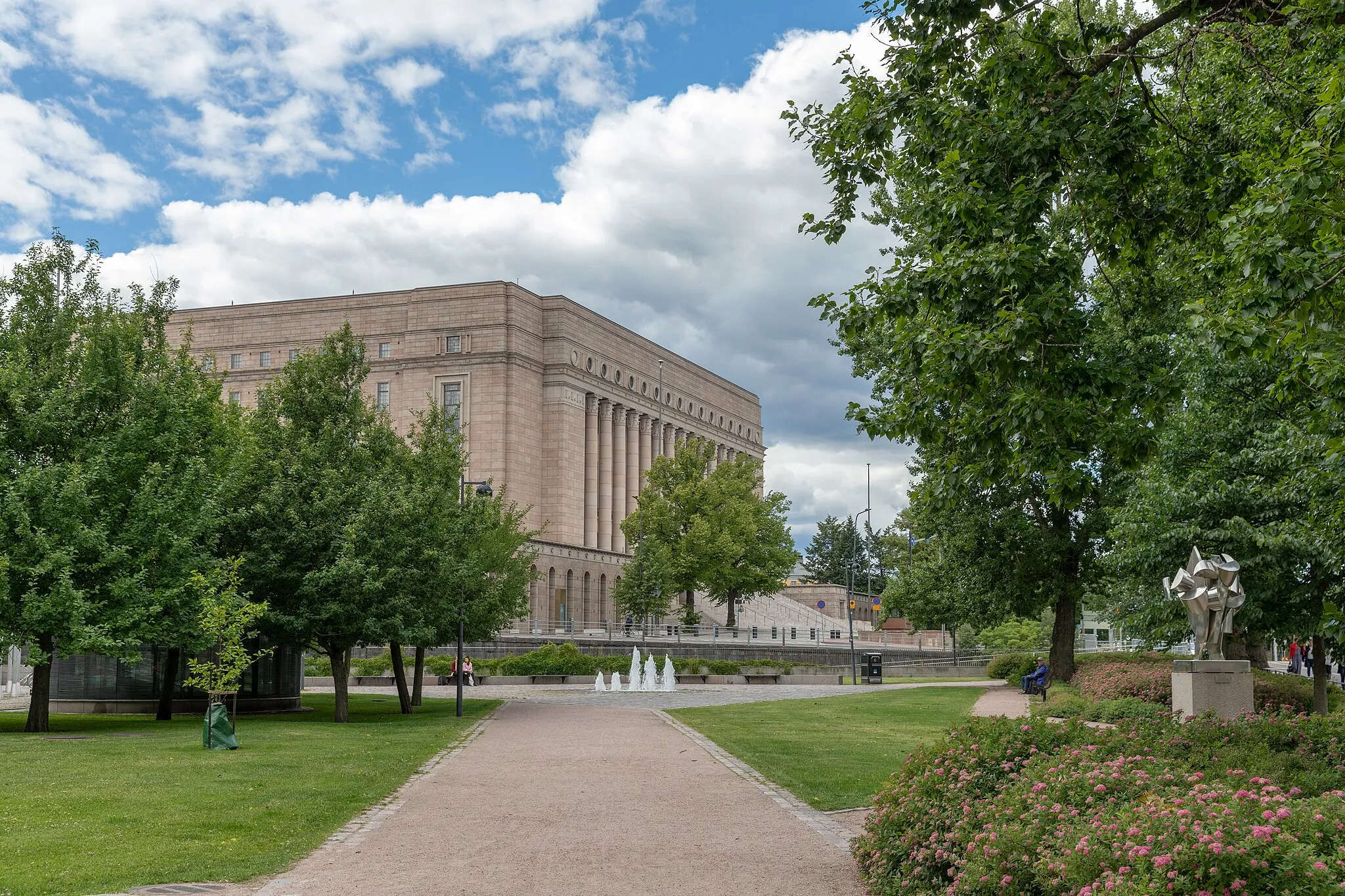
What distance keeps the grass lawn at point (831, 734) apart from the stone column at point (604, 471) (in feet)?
211

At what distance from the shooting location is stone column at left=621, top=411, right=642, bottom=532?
11131cm

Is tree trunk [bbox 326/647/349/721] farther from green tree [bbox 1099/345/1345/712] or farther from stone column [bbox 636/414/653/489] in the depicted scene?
stone column [bbox 636/414/653/489]

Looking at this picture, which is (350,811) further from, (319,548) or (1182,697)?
(319,548)

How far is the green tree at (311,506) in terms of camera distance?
2911 cm

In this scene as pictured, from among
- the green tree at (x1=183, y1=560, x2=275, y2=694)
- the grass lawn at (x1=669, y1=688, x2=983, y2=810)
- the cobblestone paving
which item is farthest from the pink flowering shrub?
the green tree at (x1=183, y1=560, x2=275, y2=694)

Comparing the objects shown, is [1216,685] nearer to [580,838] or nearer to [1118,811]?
[580,838]

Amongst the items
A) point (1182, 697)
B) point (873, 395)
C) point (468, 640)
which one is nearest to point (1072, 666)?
point (873, 395)

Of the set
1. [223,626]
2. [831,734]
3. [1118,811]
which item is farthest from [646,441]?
[1118,811]

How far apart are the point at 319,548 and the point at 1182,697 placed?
66.6 feet

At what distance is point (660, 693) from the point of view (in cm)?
4725

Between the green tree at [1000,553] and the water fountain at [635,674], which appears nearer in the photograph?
the green tree at [1000,553]

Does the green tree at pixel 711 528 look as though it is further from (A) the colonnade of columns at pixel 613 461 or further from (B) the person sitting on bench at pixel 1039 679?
(B) the person sitting on bench at pixel 1039 679

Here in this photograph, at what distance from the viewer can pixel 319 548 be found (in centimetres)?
3002

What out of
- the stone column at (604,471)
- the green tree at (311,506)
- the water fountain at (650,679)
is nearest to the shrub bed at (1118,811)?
the green tree at (311,506)
